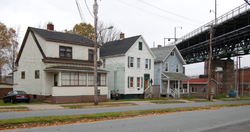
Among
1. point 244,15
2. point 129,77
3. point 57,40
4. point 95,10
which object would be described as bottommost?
point 129,77

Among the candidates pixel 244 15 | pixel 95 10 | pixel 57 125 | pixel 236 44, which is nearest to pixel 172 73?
pixel 244 15

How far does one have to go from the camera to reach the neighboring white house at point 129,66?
34000 mm

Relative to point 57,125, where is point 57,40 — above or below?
above

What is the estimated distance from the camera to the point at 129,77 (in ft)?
112

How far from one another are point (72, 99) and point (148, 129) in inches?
671

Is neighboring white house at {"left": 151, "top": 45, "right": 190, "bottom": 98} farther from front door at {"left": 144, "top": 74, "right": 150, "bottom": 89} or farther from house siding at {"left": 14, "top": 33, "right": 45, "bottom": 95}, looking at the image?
house siding at {"left": 14, "top": 33, "right": 45, "bottom": 95}

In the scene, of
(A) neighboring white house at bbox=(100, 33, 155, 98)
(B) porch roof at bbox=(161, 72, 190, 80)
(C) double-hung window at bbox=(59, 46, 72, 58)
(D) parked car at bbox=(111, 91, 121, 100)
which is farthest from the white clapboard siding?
(B) porch roof at bbox=(161, 72, 190, 80)

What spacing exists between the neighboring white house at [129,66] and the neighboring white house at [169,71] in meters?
2.94

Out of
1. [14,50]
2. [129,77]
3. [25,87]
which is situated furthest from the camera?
[14,50]

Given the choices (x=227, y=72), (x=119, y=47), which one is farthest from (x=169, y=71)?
(x=227, y=72)

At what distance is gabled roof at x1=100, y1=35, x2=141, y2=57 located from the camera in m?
34.7

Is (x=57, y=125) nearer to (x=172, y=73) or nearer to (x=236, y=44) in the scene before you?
(x=172, y=73)

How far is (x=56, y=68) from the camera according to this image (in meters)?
25.1

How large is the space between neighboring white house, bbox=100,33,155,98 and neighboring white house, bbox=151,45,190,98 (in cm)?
294
